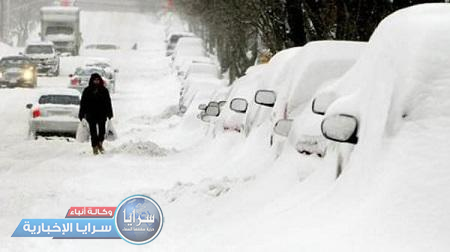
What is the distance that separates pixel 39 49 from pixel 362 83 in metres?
44.1

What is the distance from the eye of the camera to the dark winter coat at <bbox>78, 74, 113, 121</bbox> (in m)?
18.1

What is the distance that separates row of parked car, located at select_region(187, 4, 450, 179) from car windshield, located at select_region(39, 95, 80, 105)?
12924 millimetres

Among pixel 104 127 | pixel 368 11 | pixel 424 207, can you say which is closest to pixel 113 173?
pixel 104 127

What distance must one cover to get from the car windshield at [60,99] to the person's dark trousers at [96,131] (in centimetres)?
480

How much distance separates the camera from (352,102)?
6.55 m

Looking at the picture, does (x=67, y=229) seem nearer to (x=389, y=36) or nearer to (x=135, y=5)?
(x=389, y=36)

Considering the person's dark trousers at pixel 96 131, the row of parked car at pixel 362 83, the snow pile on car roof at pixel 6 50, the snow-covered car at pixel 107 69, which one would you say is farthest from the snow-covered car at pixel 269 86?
the snow pile on car roof at pixel 6 50

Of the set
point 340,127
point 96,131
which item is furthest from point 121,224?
point 96,131

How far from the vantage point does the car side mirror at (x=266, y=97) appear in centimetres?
1117

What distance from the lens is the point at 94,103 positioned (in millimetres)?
18109

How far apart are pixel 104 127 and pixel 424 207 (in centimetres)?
1345

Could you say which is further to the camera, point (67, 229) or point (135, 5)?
point (135, 5)

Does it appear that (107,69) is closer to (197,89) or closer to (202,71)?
(202,71)

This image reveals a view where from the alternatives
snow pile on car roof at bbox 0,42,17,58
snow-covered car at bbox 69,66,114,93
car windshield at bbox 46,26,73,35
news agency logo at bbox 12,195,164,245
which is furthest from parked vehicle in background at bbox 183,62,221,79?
snow pile on car roof at bbox 0,42,17,58
